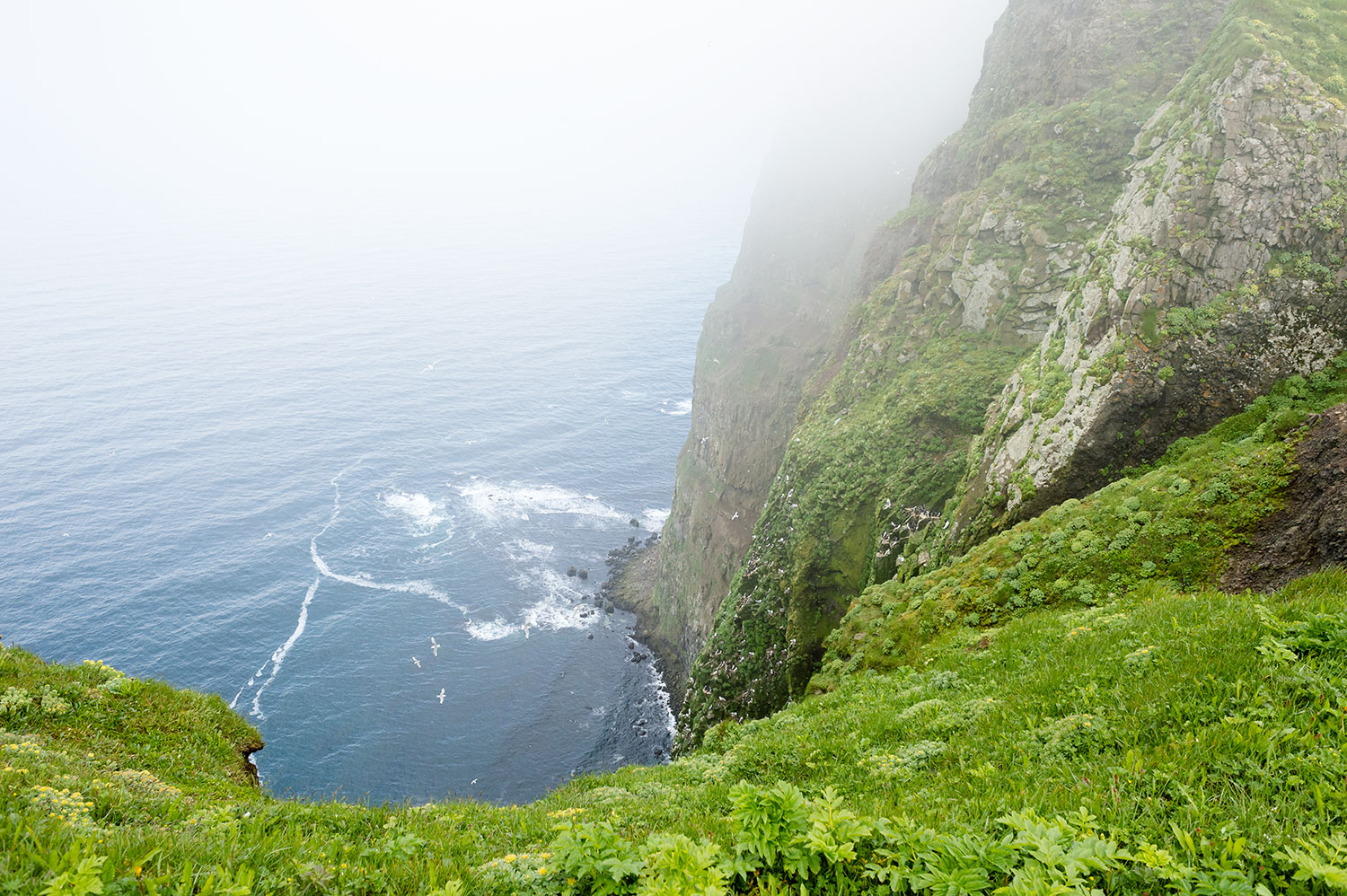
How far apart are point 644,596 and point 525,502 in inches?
1056

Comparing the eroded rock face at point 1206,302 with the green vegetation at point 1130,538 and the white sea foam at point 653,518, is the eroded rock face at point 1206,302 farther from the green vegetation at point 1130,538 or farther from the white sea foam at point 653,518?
the white sea foam at point 653,518

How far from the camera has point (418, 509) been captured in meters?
99.8

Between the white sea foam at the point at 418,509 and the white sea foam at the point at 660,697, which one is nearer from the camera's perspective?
the white sea foam at the point at 660,697

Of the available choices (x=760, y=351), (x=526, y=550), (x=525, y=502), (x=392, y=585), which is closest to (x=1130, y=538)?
(x=526, y=550)

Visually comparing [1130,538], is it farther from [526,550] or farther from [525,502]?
[525,502]

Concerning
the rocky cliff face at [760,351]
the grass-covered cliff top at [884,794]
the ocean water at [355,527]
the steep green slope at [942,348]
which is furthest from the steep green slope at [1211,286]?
the ocean water at [355,527]

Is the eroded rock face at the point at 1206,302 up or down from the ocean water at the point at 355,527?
up

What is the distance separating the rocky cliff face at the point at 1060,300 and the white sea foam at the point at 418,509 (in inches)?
2396

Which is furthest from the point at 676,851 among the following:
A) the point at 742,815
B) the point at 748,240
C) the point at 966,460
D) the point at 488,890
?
the point at 748,240

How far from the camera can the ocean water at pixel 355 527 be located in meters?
→ 67.2

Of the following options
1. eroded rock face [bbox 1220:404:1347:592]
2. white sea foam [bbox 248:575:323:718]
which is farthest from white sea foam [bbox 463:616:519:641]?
eroded rock face [bbox 1220:404:1347:592]

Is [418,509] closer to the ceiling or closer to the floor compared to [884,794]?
closer to the floor

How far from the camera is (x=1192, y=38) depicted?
143 ft

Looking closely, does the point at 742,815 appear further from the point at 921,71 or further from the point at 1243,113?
the point at 921,71
